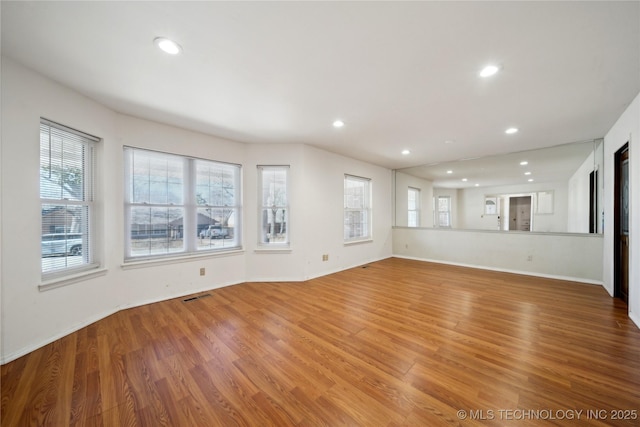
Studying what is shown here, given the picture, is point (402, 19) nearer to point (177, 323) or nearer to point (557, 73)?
point (557, 73)

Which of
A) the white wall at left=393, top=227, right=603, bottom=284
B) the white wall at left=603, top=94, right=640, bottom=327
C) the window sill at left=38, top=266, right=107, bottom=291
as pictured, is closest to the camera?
the window sill at left=38, top=266, right=107, bottom=291

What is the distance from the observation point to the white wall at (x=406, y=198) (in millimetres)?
6758

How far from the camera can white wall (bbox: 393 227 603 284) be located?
4.15 m

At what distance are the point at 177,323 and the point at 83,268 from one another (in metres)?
1.26

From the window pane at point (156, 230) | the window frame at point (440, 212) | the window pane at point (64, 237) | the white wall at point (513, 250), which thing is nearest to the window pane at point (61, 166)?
the window pane at point (64, 237)

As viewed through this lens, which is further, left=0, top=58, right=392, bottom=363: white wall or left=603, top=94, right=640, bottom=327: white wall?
left=603, top=94, right=640, bottom=327: white wall

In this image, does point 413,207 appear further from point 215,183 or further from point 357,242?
point 215,183

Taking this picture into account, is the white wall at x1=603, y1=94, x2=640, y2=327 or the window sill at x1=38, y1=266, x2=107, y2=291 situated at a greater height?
the white wall at x1=603, y1=94, x2=640, y2=327

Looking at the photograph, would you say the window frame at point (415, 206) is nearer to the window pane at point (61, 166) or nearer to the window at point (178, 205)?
the window at point (178, 205)

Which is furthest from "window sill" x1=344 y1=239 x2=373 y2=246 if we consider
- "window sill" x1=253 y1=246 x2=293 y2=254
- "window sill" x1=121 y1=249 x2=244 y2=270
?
"window sill" x1=121 y1=249 x2=244 y2=270

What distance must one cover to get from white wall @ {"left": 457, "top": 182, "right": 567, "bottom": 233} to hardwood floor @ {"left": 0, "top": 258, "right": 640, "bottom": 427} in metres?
2.40

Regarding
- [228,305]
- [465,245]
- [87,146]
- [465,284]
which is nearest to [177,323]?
[228,305]

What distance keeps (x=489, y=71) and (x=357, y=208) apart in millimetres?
3855

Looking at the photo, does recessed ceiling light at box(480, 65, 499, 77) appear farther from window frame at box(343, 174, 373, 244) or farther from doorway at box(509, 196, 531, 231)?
doorway at box(509, 196, 531, 231)
